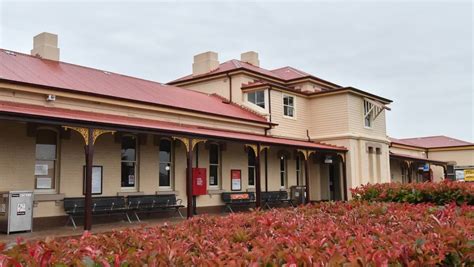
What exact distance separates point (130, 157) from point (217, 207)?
4606 millimetres

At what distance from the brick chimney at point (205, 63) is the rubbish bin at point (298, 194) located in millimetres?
8847

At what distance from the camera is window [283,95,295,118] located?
24.0 meters

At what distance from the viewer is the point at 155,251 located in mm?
3059

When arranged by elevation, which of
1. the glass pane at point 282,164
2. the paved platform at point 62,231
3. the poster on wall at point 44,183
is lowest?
the paved platform at point 62,231

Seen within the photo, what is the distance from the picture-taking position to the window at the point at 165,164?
55.6 ft

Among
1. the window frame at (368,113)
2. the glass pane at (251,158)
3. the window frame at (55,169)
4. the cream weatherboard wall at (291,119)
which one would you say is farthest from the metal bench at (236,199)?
the window frame at (368,113)

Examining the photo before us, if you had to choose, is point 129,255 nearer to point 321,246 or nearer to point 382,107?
point 321,246

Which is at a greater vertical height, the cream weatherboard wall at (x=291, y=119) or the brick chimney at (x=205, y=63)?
the brick chimney at (x=205, y=63)

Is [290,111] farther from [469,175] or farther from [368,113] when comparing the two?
[469,175]

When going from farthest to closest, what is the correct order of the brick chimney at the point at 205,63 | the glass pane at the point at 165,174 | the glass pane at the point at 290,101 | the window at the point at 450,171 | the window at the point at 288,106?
1. the window at the point at 450,171
2. the brick chimney at the point at 205,63
3. the glass pane at the point at 290,101
4. the window at the point at 288,106
5. the glass pane at the point at 165,174

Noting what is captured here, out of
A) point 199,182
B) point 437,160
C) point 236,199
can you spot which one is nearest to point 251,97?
point 236,199

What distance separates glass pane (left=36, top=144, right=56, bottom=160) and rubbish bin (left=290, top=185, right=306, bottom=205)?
12359mm

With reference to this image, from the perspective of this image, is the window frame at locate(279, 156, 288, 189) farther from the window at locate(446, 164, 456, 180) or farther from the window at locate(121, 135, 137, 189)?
the window at locate(446, 164, 456, 180)

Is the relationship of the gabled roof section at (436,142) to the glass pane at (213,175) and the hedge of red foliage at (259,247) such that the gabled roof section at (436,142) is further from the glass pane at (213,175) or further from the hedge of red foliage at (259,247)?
the hedge of red foliage at (259,247)
